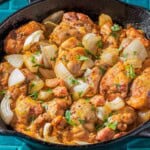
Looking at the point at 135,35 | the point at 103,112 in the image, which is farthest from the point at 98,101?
the point at 135,35

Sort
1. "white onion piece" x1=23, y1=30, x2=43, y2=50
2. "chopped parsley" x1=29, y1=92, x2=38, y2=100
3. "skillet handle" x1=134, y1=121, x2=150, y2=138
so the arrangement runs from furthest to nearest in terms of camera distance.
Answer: "white onion piece" x1=23, y1=30, x2=43, y2=50 < "chopped parsley" x1=29, y1=92, x2=38, y2=100 < "skillet handle" x1=134, y1=121, x2=150, y2=138

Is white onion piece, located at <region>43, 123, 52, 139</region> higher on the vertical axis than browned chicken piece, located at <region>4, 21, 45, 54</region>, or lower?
lower

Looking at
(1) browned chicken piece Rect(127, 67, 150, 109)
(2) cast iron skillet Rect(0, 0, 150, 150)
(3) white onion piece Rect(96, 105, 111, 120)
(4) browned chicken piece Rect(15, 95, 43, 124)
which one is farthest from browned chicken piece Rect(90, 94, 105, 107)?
(2) cast iron skillet Rect(0, 0, 150, 150)

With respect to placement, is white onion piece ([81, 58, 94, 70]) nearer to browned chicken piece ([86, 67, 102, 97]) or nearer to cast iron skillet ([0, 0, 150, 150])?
browned chicken piece ([86, 67, 102, 97])

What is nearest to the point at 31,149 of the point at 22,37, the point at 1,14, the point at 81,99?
the point at 81,99

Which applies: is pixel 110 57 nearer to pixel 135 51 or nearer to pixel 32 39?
pixel 135 51
